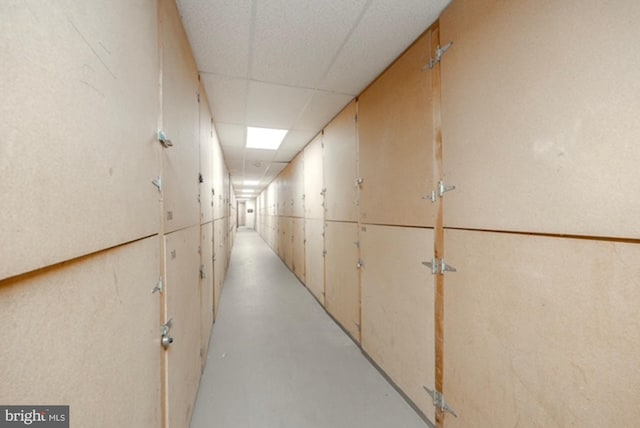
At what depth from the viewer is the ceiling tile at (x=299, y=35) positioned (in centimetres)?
145

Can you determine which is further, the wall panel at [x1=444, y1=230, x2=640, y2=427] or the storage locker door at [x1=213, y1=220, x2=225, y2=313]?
the storage locker door at [x1=213, y1=220, x2=225, y2=313]

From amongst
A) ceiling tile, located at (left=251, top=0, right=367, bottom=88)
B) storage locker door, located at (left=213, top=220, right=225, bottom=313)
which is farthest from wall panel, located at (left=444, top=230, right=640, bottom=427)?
storage locker door, located at (left=213, top=220, right=225, bottom=313)

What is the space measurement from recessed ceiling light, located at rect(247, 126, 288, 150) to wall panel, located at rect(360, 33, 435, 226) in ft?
5.54

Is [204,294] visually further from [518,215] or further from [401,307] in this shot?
[518,215]

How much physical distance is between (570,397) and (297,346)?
2.19 meters

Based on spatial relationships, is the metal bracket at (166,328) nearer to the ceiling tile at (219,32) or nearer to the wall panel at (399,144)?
the wall panel at (399,144)

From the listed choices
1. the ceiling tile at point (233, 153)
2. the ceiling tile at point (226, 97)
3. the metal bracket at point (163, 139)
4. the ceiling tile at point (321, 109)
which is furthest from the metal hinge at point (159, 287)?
the ceiling tile at point (233, 153)

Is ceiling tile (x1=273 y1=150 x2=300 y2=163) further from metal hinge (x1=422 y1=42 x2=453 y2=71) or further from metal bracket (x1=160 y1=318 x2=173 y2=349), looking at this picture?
metal bracket (x1=160 y1=318 x2=173 y2=349)

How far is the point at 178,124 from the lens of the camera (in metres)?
1.43

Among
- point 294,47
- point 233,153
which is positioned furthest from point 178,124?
point 233,153

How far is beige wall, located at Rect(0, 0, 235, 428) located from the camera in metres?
0.41

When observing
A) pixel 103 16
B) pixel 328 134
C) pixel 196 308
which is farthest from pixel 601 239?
pixel 328 134

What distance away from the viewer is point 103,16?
2.23 ft

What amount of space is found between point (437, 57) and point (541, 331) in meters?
1.63
